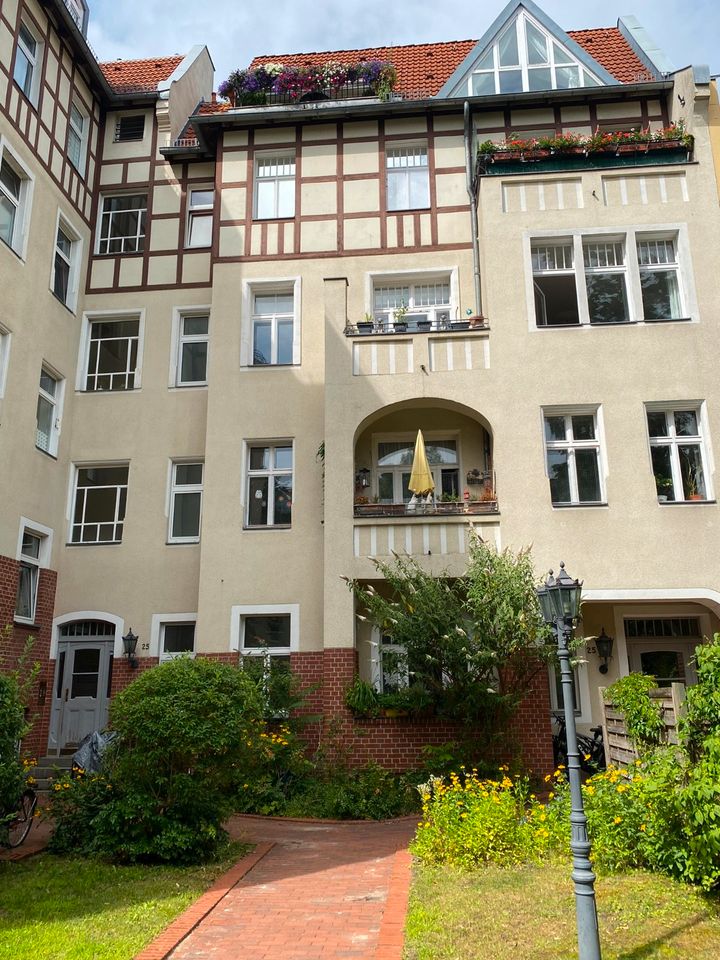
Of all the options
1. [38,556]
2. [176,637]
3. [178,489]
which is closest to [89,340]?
[178,489]

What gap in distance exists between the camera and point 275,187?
695 inches

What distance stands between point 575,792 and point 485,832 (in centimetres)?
252

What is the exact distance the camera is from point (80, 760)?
12188 millimetres

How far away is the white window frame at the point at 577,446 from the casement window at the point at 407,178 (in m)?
6.00

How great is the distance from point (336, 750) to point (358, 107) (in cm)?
1325

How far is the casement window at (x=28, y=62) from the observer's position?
15.6 meters

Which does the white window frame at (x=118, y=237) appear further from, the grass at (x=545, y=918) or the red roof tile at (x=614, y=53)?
the grass at (x=545, y=918)

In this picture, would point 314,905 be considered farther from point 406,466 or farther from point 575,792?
point 406,466

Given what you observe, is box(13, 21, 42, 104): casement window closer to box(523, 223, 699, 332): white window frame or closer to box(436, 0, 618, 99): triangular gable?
box(436, 0, 618, 99): triangular gable

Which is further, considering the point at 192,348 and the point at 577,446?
the point at 192,348

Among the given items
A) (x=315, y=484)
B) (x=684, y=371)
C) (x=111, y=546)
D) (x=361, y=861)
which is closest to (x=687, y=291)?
(x=684, y=371)

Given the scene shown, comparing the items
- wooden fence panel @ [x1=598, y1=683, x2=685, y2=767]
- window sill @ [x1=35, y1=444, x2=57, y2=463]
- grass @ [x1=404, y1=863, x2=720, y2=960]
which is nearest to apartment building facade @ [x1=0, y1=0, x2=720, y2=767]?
window sill @ [x1=35, y1=444, x2=57, y2=463]

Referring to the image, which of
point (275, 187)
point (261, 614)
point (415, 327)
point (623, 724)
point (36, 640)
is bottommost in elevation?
point (623, 724)

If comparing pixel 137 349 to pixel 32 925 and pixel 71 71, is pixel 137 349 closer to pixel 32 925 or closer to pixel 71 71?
pixel 71 71
